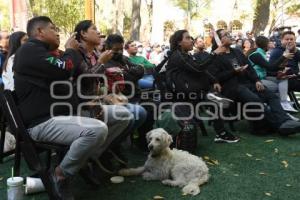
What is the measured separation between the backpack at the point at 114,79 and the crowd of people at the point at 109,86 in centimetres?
1

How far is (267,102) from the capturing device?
21.2 feet

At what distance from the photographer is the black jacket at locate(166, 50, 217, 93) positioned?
5.55 m

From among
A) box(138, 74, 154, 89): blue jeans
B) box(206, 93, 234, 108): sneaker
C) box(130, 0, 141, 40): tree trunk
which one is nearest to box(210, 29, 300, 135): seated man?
box(206, 93, 234, 108): sneaker

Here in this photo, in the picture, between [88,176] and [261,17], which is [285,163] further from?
[261,17]

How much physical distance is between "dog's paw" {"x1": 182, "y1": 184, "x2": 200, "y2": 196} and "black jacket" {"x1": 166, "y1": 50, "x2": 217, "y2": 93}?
1.80 m

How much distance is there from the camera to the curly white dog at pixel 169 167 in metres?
4.25

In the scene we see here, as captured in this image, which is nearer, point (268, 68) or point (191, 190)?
point (191, 190)

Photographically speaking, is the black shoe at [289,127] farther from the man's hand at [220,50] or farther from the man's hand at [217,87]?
the man's hand at [220,50]

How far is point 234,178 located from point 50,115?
6.99 ft

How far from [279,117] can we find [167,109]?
6.35ft

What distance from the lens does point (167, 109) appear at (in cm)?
540

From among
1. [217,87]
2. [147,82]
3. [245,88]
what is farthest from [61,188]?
[147,82]

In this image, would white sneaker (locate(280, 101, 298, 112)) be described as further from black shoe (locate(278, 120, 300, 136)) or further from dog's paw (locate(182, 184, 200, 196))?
dog's paw (locate(182, 184, 200, 196))

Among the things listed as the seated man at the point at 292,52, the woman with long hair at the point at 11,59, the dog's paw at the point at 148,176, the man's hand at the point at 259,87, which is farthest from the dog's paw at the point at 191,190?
the seated man at the point at 292,52
